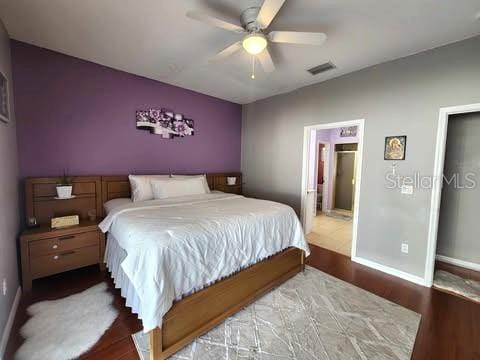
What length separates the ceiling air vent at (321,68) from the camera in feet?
9.11

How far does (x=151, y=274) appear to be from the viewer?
4.52ft

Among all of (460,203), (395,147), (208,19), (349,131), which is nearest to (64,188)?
(208,19)

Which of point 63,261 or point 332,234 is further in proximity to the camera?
point 332,234

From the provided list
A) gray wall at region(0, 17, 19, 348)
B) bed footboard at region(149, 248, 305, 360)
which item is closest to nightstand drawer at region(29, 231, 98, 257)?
gray wall at region(0, 17, 19, 348)

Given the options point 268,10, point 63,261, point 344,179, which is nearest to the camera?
point 268,10

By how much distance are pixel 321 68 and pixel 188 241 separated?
2774 millimetres

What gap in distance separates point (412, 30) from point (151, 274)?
3.09 meters

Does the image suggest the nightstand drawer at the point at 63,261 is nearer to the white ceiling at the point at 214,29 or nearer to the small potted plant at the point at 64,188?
the small potted plant at the point at 64,188

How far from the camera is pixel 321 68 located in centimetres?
287

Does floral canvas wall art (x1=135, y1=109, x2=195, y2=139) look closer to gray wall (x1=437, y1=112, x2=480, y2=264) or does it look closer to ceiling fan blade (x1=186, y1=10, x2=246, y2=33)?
ceiling fan blade (x1=186, y1=10, x2=246, y2=33)

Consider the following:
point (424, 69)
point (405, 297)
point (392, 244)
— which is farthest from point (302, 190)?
point (424, 69)

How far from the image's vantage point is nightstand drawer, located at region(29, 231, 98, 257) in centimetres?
215

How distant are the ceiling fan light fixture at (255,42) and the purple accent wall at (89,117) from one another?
6.83 feet

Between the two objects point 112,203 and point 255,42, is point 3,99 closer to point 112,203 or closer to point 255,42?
point 112,203
